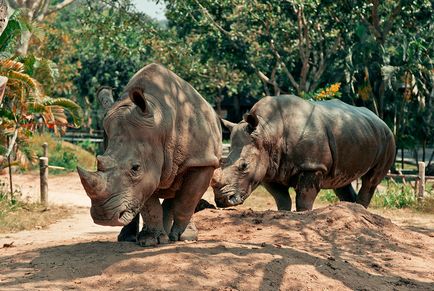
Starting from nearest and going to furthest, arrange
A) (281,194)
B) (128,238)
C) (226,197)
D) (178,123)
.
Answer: (178,123) < (128,238) < (226,197) < (281,194)

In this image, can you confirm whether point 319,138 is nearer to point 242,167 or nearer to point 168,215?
point 242,167

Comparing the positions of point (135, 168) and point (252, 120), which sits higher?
point (252, 120)

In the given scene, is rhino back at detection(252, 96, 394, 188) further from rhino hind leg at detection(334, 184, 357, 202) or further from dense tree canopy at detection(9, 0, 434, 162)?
dense tree canopy at detection(9, 0, 434, 162)

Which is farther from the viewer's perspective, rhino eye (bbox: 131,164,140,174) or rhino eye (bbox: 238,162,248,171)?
rhino eye (bbox: 238,162,248,171)

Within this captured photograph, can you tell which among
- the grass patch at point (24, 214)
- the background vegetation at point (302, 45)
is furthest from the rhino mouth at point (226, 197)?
the background vegetation at point (302, 45)

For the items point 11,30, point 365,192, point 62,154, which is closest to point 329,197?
point 365,192

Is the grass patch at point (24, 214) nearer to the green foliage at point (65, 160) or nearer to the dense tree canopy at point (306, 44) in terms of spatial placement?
the dense tree canopy at point (306, 44)

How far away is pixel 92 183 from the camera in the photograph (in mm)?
6199

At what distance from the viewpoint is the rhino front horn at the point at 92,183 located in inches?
242

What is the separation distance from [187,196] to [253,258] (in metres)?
0.99

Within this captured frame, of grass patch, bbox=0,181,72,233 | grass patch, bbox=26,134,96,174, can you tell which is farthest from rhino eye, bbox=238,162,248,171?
grass patch, bbox=26,134,96,174

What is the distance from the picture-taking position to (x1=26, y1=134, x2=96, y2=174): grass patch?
83.6 feet

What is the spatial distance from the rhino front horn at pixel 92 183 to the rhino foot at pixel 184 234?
1.68m

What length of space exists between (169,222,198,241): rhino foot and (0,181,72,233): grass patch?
566 cm
